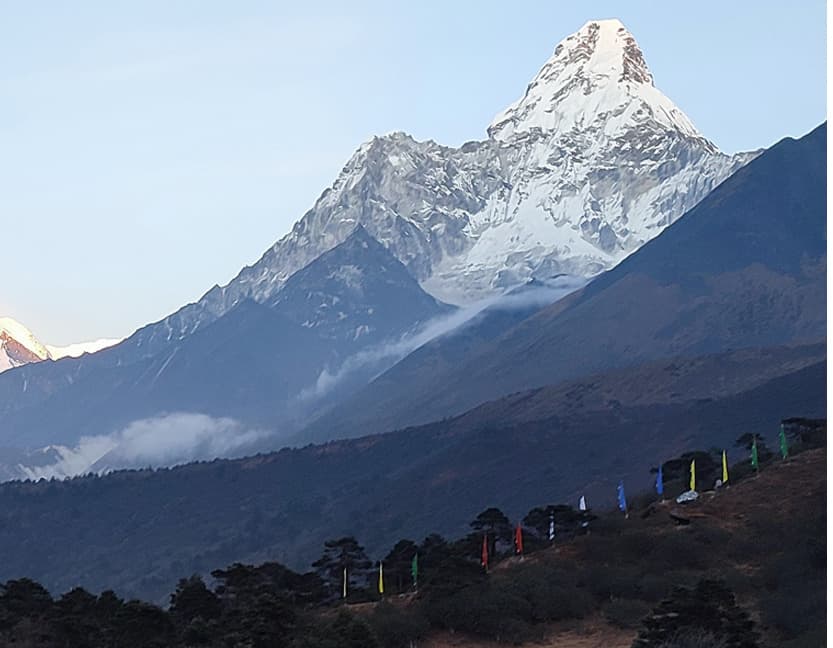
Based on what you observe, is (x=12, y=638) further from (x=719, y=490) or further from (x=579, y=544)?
(x=719, y=490)

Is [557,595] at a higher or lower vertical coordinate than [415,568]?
lower

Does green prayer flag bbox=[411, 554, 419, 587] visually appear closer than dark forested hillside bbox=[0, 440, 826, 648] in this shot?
No

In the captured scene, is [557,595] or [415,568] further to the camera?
[415,568]

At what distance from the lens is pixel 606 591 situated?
3246 inches

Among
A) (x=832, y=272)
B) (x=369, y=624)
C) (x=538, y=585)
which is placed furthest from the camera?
(x=538, y=585)

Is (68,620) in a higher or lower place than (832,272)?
lower

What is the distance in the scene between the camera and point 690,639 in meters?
60.7

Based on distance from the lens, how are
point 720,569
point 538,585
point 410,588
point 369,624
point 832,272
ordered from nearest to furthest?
point 832,272 → point 369,624 → point 538,585 → point 720,569 → point 410,588

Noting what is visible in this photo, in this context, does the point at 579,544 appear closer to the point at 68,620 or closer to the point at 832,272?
the point at 68,620

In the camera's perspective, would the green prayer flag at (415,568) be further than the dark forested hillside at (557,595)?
Yes

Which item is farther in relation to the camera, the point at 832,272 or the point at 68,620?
the point at 68,620

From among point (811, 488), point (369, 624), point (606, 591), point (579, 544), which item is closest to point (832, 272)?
point (369, 624)

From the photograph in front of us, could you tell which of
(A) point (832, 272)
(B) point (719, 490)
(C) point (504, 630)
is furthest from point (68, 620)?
(A) point (832, 272)

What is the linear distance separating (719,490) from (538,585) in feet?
Result: 76.1
